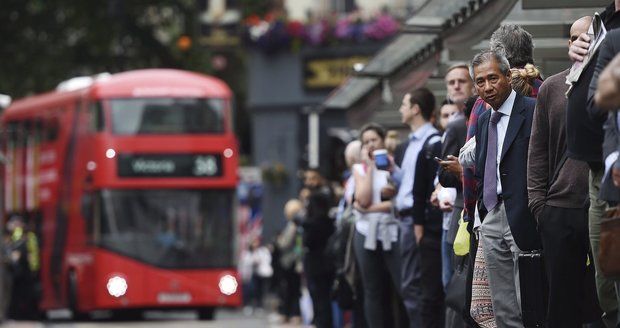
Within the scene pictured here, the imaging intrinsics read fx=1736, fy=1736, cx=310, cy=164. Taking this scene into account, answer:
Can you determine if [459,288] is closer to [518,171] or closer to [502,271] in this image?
[502,271]

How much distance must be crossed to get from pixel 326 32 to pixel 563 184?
3029 cm

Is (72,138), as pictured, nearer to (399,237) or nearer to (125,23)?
(125,23)

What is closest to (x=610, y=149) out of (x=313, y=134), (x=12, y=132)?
(x=313, y=134)

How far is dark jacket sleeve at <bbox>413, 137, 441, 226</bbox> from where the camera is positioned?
11.5 m

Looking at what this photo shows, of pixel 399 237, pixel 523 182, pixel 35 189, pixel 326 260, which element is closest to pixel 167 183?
pixel 35 189

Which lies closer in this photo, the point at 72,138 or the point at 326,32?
the point at 72,138

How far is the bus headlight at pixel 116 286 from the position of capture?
2617cm

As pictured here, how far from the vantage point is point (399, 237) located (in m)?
12.7

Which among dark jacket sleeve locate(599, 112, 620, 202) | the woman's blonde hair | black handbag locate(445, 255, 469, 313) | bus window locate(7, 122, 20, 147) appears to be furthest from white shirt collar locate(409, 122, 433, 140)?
bus window locate(7, 122, 20, 147)

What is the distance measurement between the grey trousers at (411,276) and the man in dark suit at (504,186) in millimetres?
3519

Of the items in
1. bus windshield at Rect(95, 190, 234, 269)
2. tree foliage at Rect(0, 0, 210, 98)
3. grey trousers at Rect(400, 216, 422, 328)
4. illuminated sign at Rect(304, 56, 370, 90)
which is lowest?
bus windshield at Rect(95, 190, 234, 269)

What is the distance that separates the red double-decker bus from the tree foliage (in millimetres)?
9075

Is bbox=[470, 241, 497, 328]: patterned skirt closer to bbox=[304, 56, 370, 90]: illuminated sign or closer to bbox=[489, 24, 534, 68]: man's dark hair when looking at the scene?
bbox=[489, 24, 534, 68]: man's dark hair

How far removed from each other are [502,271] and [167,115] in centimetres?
1899
